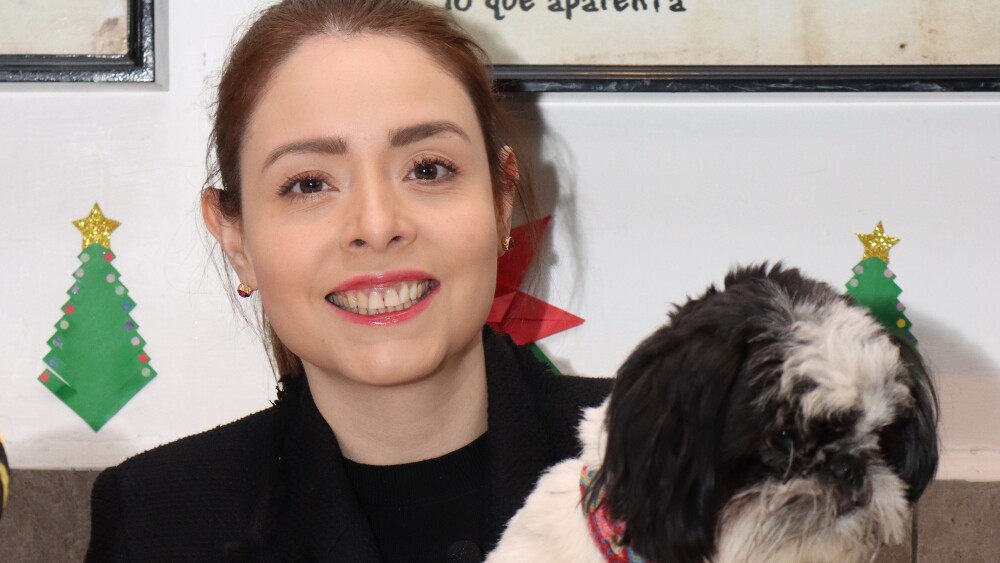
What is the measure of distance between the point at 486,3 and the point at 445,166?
25.1 inches

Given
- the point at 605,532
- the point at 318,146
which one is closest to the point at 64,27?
the point at 318,146

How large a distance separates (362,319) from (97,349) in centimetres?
98

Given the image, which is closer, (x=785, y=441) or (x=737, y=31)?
(x=785, y=441)

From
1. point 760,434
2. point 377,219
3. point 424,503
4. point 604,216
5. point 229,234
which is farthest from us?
point 604,216

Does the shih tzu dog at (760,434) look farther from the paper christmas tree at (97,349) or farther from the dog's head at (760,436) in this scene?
the paper christmas tree at (97,349)

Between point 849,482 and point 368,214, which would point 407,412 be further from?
point 849,482

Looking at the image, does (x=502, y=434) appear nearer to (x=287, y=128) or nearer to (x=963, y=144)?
(x=287, y=128)

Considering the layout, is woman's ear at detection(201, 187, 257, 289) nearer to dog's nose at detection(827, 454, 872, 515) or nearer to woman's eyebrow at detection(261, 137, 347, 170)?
woman's eyebrow at detection(261, 137, 347, 170)

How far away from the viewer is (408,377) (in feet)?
5.29

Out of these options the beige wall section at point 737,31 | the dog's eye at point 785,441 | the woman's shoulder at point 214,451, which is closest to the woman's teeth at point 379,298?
the woman's shoulder at point 214,451

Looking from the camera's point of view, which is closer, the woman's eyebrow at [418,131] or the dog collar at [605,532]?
the dog collar at [605,532]

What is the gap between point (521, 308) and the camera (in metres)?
2.31

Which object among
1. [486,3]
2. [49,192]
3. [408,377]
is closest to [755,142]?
[486,3]

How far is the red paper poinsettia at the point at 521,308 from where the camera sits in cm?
229
